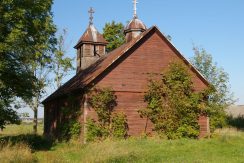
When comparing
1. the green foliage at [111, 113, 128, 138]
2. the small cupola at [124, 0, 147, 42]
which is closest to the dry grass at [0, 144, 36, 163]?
the green foliage at [111, 113, 128, 138]

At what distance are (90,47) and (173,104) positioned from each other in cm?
1269

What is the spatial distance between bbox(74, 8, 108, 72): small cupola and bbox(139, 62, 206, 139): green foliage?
10353 millimetres

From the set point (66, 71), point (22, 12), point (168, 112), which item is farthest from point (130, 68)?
point (66, 71)

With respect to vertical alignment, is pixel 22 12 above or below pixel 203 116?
above

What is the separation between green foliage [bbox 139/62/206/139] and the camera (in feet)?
82.2

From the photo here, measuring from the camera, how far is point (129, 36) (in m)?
32.2

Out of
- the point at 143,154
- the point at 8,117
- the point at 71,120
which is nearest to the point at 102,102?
the point at 71,120

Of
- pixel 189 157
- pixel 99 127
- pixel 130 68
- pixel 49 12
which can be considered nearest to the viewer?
pixel 189 157

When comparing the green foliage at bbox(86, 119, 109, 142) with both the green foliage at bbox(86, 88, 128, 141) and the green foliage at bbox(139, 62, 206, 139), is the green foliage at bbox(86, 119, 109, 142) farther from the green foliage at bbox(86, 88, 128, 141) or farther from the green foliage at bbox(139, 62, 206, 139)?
the green foliage at bbox(139, 62, 206, 139)

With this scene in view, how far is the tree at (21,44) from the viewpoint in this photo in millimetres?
18312

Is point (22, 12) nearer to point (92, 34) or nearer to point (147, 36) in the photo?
point (147, 36)

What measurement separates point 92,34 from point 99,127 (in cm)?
1354

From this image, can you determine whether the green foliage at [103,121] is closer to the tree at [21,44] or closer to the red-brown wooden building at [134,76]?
the red-brown wooden building at [134,76]

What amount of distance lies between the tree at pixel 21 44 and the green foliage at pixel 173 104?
826 centimetres
